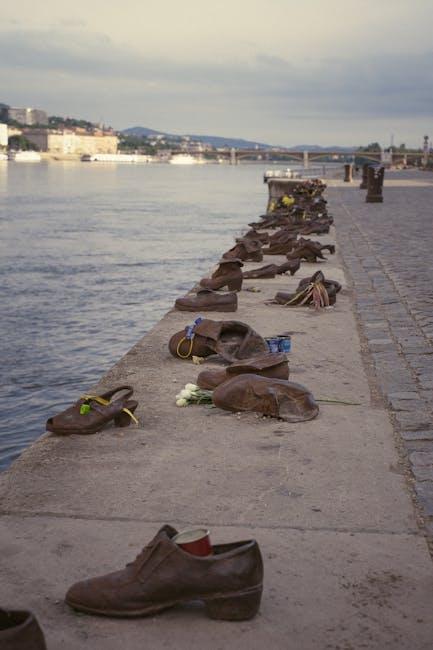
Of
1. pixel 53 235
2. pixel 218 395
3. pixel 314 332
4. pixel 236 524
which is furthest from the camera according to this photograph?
pixel 53 235

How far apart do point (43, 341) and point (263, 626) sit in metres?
7.91

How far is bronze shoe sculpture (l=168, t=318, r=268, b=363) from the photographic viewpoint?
622 cm

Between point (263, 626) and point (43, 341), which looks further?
point (43, 341)

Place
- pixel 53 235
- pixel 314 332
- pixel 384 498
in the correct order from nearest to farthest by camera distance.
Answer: pixel 384 498 < pixel 314 332 < pixel 53 235

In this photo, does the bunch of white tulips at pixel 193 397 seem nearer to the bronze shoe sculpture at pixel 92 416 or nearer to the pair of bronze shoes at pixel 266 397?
the pair of bronze shoes at pixel 266 397

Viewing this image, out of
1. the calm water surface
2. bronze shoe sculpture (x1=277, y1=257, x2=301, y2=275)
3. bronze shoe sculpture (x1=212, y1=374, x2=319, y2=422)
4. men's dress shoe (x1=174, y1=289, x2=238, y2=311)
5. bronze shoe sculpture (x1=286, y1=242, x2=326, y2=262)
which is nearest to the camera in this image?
bronze shoe sculpture (x1=212, y1=374, x2=319, y2=422)

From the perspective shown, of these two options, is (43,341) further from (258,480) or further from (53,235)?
(53,235)

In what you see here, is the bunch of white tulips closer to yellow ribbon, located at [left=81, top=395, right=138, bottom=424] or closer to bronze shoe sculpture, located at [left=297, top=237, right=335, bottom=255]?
yellow ribbon, located at [left=81, top=395, right=138, bottom=424]

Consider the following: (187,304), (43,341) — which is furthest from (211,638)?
(43,341)

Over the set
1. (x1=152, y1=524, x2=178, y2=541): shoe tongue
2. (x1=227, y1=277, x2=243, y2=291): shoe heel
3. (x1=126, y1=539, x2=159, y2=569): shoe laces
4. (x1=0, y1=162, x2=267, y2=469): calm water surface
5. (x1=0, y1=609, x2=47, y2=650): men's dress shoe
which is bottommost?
(x1=0, y1=162, x2=267, y2=469): calm water surface

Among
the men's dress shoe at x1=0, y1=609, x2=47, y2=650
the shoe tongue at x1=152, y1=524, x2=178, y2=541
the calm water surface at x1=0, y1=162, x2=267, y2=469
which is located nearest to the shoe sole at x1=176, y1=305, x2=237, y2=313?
the calm water surface at x1=0, y1=162, x2=267, y2=469

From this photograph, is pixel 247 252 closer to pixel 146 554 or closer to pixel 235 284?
pixel 235 284

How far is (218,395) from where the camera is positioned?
516 centimetres

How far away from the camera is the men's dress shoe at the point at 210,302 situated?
845cm
